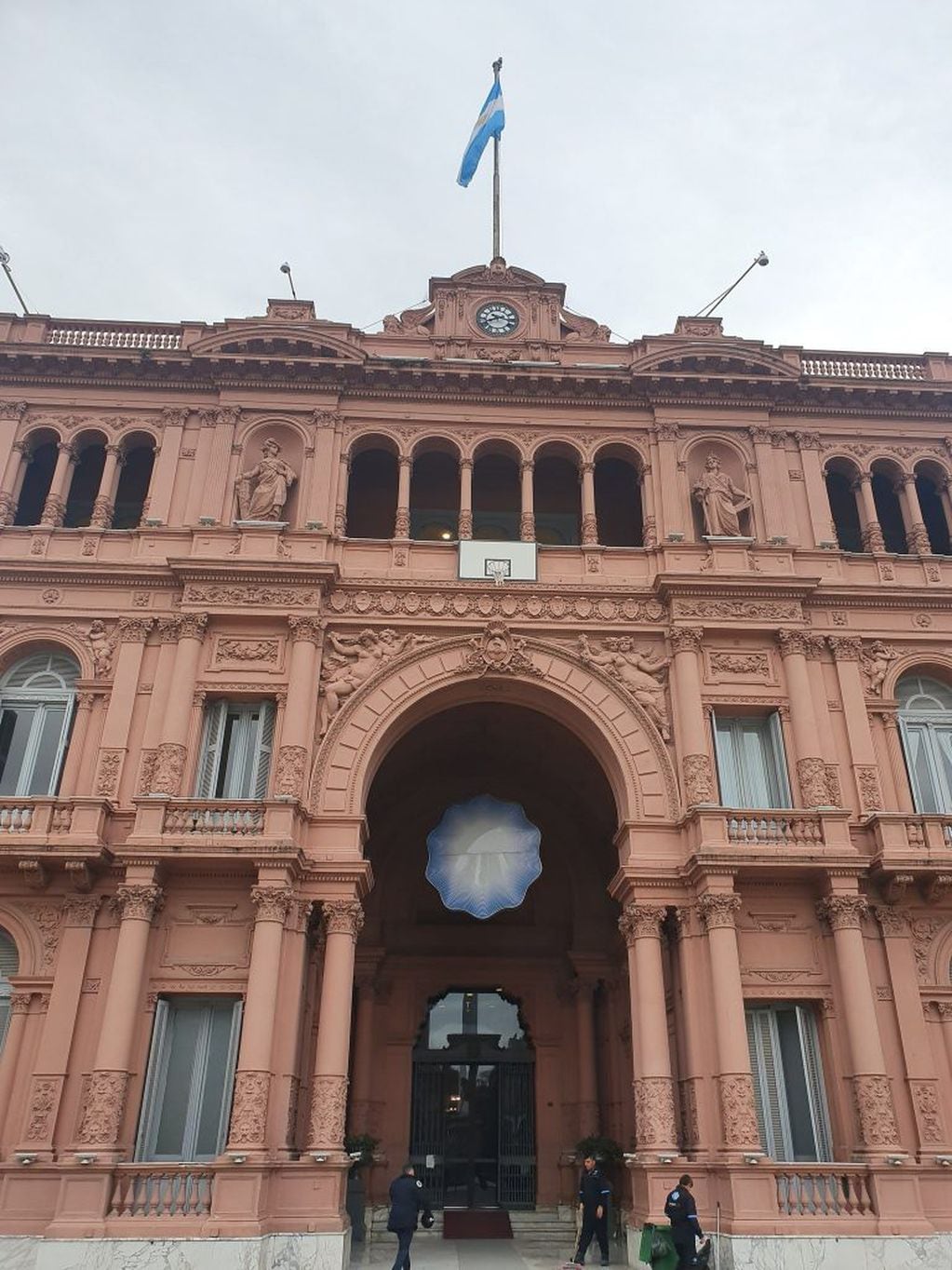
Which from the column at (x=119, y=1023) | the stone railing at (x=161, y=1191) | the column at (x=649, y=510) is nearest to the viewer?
the stone railing at (x=161, y=1191)

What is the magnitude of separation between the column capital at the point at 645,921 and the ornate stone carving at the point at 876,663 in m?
7.10

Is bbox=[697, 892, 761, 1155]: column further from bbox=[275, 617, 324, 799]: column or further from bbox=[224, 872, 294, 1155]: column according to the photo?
bbox=[275, 617, 324, 799]: column

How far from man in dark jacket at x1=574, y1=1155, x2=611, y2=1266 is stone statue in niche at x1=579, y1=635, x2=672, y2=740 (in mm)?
8730

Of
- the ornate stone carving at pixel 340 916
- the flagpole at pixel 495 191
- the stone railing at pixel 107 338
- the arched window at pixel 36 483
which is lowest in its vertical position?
the ornate stone carving at pixel 340 916

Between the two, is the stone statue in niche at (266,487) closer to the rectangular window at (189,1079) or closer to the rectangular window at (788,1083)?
the rectangular window at (189,1079)

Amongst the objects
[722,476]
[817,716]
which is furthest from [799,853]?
[722,476]

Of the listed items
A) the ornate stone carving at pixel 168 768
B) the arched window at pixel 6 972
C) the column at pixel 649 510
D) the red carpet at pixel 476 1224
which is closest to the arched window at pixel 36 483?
the ornate stone carving at pixel 168 768

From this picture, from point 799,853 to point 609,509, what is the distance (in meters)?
11.3

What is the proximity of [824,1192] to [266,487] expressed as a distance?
1816 centimetres

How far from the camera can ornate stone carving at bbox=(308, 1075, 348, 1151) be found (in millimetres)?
17672

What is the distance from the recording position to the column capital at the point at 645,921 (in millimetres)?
19703

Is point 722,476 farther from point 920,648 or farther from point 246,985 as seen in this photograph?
point 246,985

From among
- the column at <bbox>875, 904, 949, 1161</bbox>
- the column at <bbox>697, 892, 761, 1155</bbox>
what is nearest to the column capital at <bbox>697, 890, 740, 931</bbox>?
the column at <bbox>697, 892, 761, 1155</bbox>

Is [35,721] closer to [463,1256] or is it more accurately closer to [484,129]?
[463,1256]
